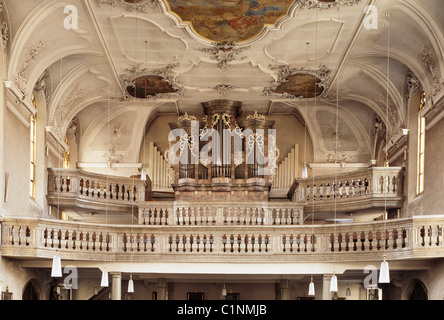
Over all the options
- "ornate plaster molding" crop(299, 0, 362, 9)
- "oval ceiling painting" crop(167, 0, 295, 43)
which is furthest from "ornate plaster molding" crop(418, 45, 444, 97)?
"oval ceiling painting" crop(167, 0, 295, 43)

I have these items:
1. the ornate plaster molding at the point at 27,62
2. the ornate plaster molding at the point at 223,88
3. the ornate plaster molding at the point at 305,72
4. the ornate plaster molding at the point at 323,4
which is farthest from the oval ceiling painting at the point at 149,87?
the ornate plaster molding at the point at 323,4

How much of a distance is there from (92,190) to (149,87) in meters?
3.99

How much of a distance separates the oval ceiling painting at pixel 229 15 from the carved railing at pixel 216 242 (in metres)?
5.17

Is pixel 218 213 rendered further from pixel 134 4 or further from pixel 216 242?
pixel 134 4

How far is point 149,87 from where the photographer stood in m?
22.4

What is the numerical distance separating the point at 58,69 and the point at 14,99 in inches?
131

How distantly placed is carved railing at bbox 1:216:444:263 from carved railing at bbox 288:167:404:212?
1.87 m

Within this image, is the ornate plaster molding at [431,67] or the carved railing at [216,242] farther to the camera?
the carved railing at [216,242]

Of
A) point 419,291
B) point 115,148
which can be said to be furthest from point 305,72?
point 115,148

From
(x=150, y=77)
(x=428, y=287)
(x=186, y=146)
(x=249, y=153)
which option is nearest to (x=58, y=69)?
(x=150, y=77)

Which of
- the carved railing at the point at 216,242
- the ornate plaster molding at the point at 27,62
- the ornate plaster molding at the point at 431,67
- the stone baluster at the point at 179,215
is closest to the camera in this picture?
the ornate plaster molding at the point at 431,67

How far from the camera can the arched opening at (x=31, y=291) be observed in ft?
62.3

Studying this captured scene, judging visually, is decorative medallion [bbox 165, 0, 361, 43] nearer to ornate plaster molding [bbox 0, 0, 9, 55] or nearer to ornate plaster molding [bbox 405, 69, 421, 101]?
ornate plaster molding [bbox 0, 0, 9, 55]

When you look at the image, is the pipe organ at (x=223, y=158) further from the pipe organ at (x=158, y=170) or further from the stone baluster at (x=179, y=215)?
the pipe organ at (x=158, y=170)
